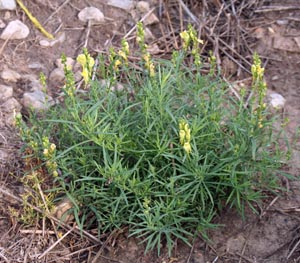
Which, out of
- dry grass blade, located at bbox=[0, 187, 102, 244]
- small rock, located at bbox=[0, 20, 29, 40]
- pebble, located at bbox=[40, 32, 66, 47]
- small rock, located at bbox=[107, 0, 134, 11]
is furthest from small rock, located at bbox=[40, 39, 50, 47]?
dry grass blade, located at bbox=[0, 187, 102, 244]

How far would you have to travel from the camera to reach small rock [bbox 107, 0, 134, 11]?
16.1 ft

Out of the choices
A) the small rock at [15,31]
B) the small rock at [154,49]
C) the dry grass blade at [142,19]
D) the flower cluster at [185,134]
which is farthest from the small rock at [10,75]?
the flower cluster at [185,134]

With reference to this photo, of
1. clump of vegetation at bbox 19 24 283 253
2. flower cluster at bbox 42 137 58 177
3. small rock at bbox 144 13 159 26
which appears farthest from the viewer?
small rock at bbox 144 13 159 26

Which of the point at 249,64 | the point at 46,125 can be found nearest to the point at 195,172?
the point at 46,125

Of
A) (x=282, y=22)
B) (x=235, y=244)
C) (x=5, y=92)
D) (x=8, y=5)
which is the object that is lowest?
(x=235, y=244)

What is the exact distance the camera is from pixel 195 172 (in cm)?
321

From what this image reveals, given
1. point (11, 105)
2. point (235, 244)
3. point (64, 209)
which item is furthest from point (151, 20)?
point (235, 244)

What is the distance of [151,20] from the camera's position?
4918 millimetres

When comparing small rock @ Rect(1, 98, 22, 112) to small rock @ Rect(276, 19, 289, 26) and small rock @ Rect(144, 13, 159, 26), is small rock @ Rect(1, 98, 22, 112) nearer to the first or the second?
small rock @ Rect(144, 13, 159, 26)

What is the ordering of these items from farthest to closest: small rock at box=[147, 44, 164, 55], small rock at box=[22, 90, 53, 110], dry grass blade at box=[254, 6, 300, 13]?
dry grass blade at box=[254, 6, 300, 13], small rock at box=[147, 44, 164, 55], small rock at box=[22, 90, 53, 110]

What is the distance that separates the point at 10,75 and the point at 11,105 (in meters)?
0.33

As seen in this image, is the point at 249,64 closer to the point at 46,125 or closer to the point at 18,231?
the point at 46,125

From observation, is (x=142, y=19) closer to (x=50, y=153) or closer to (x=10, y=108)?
(x=10, y=108)

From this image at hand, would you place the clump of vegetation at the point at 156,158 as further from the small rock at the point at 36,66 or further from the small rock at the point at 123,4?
the small rock at the point at 123,4
